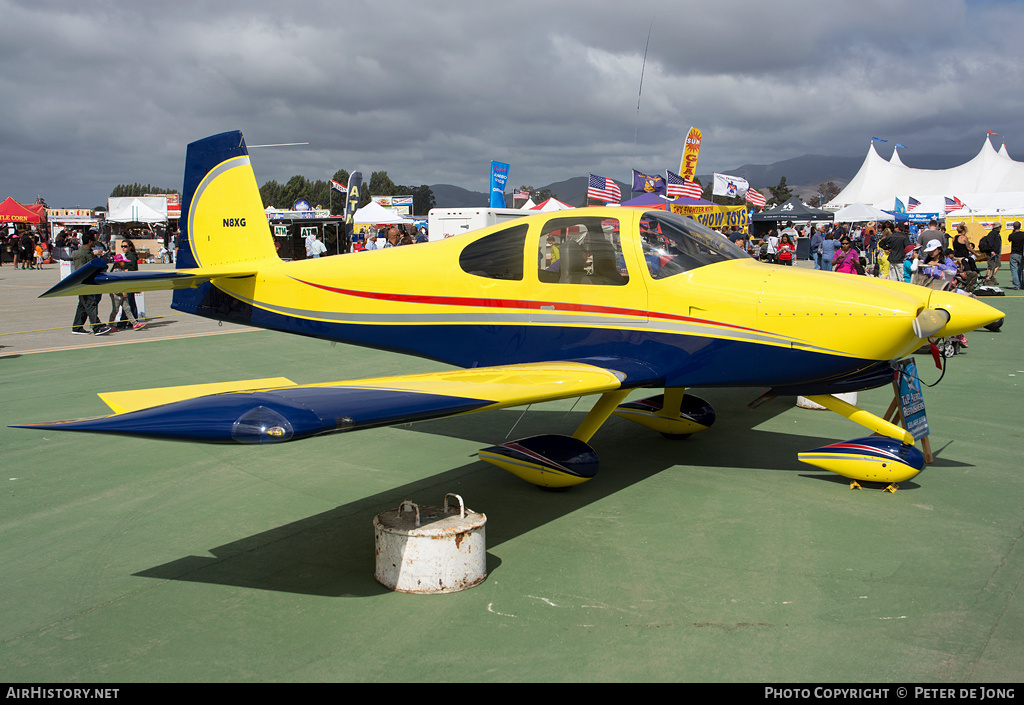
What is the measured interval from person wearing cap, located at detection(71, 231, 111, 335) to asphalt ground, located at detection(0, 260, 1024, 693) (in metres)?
6.27

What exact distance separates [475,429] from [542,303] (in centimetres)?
199

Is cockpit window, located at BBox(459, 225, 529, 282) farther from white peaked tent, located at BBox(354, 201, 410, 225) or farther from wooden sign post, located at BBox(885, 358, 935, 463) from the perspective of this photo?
white peaked tent, located at BBox(354, 201, 410, 225)

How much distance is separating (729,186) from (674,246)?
107 ft

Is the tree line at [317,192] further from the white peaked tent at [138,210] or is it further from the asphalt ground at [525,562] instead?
the asphalt ground at [525,562]

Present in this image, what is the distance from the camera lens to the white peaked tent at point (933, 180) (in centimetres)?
5306

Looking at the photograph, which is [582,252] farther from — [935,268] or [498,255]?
[935,268]

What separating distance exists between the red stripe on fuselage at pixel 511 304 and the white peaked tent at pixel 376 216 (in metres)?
34.0

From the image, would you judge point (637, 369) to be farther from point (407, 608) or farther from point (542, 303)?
point (407, 608)

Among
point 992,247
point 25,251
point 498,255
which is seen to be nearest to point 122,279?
point 498,255

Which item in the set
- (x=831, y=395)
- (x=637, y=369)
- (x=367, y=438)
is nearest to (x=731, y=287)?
(x=637, y=369)

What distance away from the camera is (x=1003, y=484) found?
5602 millimetres

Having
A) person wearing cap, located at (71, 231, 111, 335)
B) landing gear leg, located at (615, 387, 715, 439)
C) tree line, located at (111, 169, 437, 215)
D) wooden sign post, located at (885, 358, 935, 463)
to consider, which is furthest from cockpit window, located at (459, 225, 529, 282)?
tree line, located at (111, 169, 437, 215)

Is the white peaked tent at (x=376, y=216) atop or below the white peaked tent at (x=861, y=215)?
below

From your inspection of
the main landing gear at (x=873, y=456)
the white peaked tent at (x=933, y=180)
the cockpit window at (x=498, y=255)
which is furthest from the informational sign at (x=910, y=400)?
the white peaked tent at (x=933, y=180)
